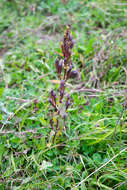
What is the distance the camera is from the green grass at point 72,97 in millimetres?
2078

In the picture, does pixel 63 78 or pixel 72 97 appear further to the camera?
pixel 72 97

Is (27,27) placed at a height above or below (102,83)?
above

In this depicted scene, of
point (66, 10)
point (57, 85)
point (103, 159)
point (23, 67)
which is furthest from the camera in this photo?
point (66, 10)

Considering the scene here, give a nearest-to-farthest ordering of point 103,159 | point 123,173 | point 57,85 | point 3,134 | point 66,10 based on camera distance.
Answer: point 123,173 < point 103,159 < point 3,134 < point 57,85 < point 66,10

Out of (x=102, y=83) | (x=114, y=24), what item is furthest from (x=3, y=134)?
(x=114, y=24)

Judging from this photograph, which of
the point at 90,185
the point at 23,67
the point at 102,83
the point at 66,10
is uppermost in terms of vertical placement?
the point at 66,10

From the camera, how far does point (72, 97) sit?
2.83 meters

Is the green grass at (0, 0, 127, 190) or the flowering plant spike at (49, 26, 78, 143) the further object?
the green grass at (0, 0, 127, 190)

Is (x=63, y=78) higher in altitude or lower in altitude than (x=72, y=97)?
higher

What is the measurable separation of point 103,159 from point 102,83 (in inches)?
46.8

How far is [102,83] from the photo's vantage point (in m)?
3.03

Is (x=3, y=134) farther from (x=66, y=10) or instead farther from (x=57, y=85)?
(x=66, y=10)

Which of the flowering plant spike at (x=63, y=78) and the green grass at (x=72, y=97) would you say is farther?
the green grass at (x=72, y=97)

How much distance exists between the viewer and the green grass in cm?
208
